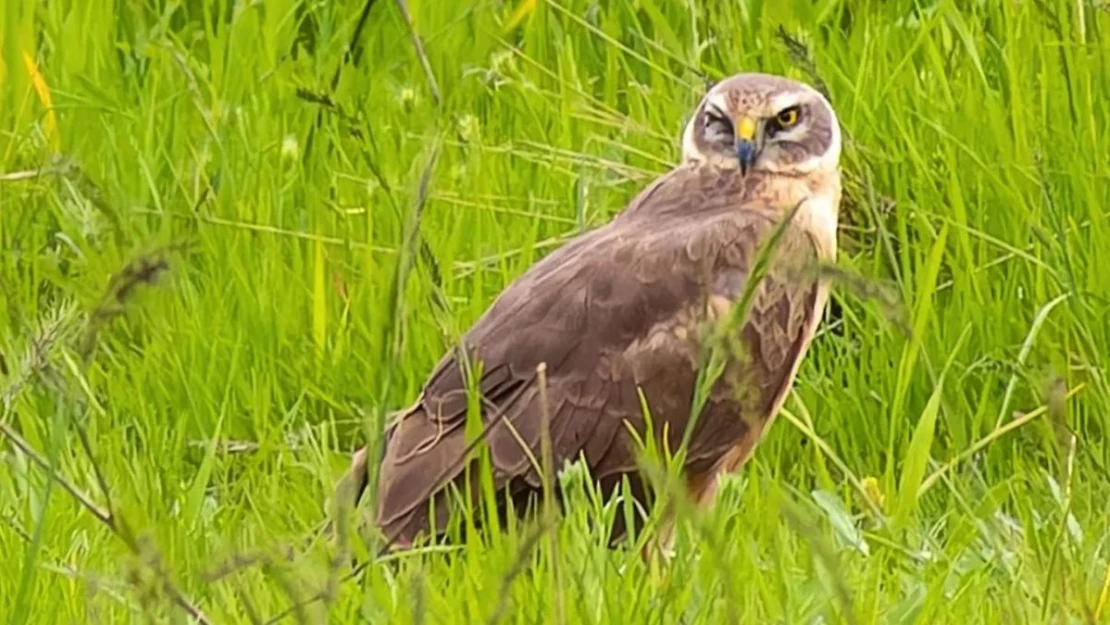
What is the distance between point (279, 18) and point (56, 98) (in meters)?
0.56

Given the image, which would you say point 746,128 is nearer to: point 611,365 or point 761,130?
point 761,130

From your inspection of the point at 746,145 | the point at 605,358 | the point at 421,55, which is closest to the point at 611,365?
the point at 605,358

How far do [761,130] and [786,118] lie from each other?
0.08 m

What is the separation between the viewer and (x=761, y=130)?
4.50 metres

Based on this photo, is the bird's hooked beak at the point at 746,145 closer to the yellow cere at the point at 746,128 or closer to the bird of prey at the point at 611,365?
the yellow cere at the point at 746,128

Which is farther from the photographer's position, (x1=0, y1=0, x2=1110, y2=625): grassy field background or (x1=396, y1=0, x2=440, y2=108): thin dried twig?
(x1=396, y1=0, x2=440, y2=108): thin dried twig

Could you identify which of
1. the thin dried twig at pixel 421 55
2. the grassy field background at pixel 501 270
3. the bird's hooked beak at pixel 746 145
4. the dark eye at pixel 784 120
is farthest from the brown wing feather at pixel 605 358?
the thin dried twig at pixel 421 55

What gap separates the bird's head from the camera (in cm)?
447

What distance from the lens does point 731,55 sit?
5.20 m

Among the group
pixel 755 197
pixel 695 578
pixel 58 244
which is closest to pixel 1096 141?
pixel 755 197

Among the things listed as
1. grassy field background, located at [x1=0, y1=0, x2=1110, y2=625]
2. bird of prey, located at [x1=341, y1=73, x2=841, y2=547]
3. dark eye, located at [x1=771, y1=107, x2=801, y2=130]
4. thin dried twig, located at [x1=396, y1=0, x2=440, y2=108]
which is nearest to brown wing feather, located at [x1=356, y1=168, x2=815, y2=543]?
bird of prey, located at [x1=341, y1=73, x2=841, y2=547]

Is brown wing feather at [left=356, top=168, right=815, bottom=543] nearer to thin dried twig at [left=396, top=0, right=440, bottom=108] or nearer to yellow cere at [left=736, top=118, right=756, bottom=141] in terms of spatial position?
yellow cere at [left=736, top=118, right=756, bottom=141]

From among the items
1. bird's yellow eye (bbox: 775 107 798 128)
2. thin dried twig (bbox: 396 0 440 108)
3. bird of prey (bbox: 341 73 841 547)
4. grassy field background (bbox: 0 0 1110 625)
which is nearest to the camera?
grassy field background (bbox: 0 0 1110 625)

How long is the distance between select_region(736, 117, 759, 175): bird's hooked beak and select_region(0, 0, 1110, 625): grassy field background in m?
0.18
